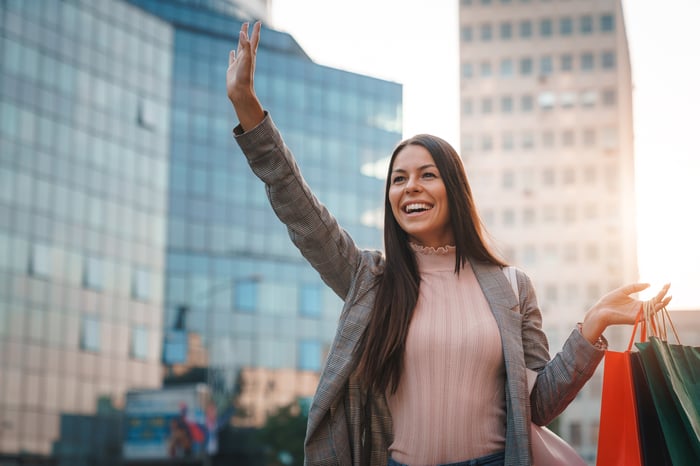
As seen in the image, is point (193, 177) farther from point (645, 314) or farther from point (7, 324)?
point (645, 314)

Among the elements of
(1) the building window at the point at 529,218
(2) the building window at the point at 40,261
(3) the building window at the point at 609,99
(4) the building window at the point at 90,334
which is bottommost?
(4) the building window at the point at 90,334

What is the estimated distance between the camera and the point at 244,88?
10.9 feet

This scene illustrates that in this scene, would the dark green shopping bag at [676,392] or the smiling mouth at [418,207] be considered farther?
the smiling mouth at [418,207]

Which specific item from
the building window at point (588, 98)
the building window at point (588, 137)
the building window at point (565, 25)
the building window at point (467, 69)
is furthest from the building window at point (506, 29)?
the building window at point (588, 137)

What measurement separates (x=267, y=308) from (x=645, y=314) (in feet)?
186

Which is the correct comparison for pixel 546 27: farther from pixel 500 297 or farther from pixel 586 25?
pixel 500 297

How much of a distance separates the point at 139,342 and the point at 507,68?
161 feet

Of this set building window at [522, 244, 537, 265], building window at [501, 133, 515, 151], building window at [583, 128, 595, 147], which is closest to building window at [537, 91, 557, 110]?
building window at [583, 128, 595, 147]

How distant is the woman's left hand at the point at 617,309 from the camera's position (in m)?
Answer: 3.25

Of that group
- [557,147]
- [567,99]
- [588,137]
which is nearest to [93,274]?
[557,147]

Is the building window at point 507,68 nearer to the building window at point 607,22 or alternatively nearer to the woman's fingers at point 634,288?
the building window at point 607,22

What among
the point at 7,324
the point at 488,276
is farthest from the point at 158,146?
the point at 488,276

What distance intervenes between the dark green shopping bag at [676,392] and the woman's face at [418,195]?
0.87 metres

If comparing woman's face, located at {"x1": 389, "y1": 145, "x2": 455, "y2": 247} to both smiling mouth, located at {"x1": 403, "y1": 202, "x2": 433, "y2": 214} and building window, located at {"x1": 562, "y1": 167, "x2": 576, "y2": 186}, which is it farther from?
building window, located at {"x1": 562, "y1": 167, "x2": 576, "y2": 186}
